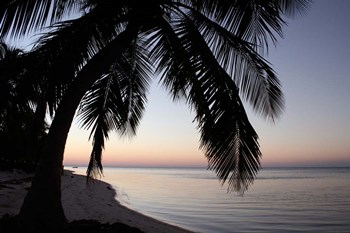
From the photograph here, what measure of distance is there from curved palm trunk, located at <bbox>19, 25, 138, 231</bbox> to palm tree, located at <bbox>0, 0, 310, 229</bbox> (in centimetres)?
1

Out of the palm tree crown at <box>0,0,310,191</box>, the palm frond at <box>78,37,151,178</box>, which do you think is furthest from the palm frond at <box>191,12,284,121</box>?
the palm frond at <box>78,37,151,178</box>

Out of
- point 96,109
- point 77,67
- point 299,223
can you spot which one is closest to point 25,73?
point 77,67

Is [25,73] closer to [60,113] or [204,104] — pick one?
[60,113]

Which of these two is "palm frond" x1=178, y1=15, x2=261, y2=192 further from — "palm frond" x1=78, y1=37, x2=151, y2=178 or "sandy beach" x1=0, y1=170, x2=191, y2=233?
"sandy beach" x1=0, y1=170, x2=191, y2=233

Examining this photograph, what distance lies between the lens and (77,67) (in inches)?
220

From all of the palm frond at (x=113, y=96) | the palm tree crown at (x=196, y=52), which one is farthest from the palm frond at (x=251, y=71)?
the palm frond at (x=113, y=96)

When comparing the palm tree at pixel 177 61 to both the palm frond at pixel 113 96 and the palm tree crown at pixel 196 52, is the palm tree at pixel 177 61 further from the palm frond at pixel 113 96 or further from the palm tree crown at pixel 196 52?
the palm frond at pixel 113 96

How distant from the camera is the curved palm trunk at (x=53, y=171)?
175 inches

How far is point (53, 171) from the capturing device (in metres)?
4.52

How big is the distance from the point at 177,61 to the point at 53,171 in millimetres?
2245

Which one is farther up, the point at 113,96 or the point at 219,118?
the point at 113,96

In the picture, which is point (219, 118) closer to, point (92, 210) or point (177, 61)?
point (177, 61)

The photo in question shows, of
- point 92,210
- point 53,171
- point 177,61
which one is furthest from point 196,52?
point 92,210

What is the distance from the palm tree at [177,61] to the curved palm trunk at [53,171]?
1cm
